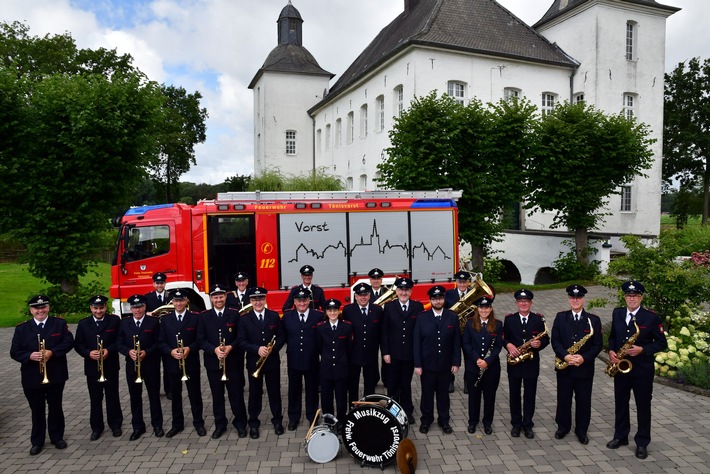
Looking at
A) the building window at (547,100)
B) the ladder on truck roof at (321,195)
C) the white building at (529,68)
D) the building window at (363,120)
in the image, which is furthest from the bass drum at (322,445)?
the building window at (363,120)

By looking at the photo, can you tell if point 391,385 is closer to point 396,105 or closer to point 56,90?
point 56,90

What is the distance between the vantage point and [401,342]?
771 centimetres

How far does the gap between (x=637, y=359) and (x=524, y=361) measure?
138 centimetres

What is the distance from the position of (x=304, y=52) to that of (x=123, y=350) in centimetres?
4504

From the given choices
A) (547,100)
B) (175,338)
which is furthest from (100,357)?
(547,100)

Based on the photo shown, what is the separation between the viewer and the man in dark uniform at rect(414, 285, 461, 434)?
7344mm

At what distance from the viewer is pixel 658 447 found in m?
6.90

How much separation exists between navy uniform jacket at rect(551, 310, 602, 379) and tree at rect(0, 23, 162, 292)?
42.1 feet

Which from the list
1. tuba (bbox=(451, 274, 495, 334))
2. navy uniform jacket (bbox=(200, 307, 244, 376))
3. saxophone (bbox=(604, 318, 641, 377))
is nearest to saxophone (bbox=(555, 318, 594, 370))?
saxophone (bbox=(604, 318, 641, 377))

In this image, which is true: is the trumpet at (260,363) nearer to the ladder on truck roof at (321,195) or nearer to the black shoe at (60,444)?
the black shoe at (60,444)

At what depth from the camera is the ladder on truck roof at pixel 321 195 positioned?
41.7 feet

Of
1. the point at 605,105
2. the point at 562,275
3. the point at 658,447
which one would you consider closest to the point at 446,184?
the point at 562,275

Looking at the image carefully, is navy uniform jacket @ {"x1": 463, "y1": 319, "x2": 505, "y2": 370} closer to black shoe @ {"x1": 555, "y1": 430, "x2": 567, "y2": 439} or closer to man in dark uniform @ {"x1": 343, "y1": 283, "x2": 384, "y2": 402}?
black shoe @ {"x1": 555, "y1": 430, "x2": 567, "y2": 439}

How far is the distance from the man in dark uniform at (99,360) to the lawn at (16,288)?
944 cm
